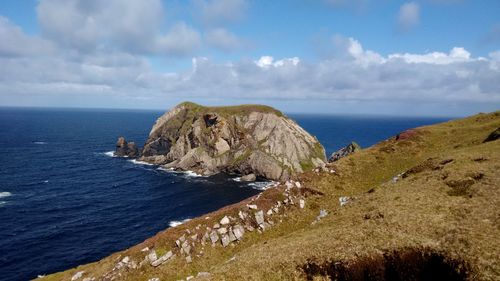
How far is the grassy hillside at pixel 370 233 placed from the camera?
71.4ft

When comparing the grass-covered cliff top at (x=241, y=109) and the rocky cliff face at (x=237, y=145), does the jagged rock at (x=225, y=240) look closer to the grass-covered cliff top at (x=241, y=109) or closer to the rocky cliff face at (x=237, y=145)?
the rocky cliff face at (x=237, y=145)

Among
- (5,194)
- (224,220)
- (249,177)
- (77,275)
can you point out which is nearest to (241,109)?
(249,177)

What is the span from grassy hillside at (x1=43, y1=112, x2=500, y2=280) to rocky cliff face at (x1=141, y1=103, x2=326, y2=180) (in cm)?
9153

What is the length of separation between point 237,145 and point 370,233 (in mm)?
129008

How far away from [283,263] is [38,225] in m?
81.3

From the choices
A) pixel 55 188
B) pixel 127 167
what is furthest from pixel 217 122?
pixel 55 188

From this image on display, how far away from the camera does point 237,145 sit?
15375cm

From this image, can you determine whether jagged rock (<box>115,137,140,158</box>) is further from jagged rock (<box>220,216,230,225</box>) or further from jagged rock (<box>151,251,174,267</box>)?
jagged rock (<box>151,251,174,267</box>)

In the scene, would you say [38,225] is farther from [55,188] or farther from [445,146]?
[445,146]

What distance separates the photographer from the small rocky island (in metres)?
144

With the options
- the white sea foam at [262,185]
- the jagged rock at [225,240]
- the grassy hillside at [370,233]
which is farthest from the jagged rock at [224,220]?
the white sea foam at [262,185]

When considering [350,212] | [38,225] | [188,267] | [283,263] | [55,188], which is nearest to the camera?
[283,263]

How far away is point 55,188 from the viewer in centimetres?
11456

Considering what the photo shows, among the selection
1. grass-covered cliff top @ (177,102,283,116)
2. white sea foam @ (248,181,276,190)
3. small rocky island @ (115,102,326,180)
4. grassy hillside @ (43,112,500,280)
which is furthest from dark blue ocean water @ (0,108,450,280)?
grass-covered cliff top @ (177,102,283,116)
